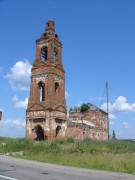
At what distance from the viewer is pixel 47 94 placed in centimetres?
3841

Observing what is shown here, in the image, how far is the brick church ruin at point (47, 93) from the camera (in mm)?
37994

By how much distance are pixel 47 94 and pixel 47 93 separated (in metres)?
0.15

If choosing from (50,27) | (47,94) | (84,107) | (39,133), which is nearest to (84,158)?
(47,94)

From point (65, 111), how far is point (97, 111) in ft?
93.6

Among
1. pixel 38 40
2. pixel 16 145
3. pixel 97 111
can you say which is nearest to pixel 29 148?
pixel 16 145

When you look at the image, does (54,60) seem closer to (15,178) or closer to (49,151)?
(49,151)

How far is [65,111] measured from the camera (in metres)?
40.6

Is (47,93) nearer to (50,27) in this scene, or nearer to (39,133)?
(39,133)

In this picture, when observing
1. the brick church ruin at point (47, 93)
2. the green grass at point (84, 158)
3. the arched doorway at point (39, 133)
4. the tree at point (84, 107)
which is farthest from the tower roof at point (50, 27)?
the tree at point (84, 107)

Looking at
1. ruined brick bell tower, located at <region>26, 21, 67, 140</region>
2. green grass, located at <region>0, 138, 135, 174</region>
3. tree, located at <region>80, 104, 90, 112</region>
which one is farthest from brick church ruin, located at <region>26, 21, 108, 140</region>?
tree, located at <region>80, 104, 90, 112</region>

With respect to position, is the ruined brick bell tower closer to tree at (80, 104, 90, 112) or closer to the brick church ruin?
the brick church ruin

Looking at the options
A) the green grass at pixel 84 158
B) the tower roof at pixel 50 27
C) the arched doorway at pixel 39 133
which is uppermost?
the tower roof at pixel 50 27

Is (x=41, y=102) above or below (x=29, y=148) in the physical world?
above

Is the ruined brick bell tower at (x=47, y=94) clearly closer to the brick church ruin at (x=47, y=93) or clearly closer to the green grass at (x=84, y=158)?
the brick church ruin at (x=47, y=93)
